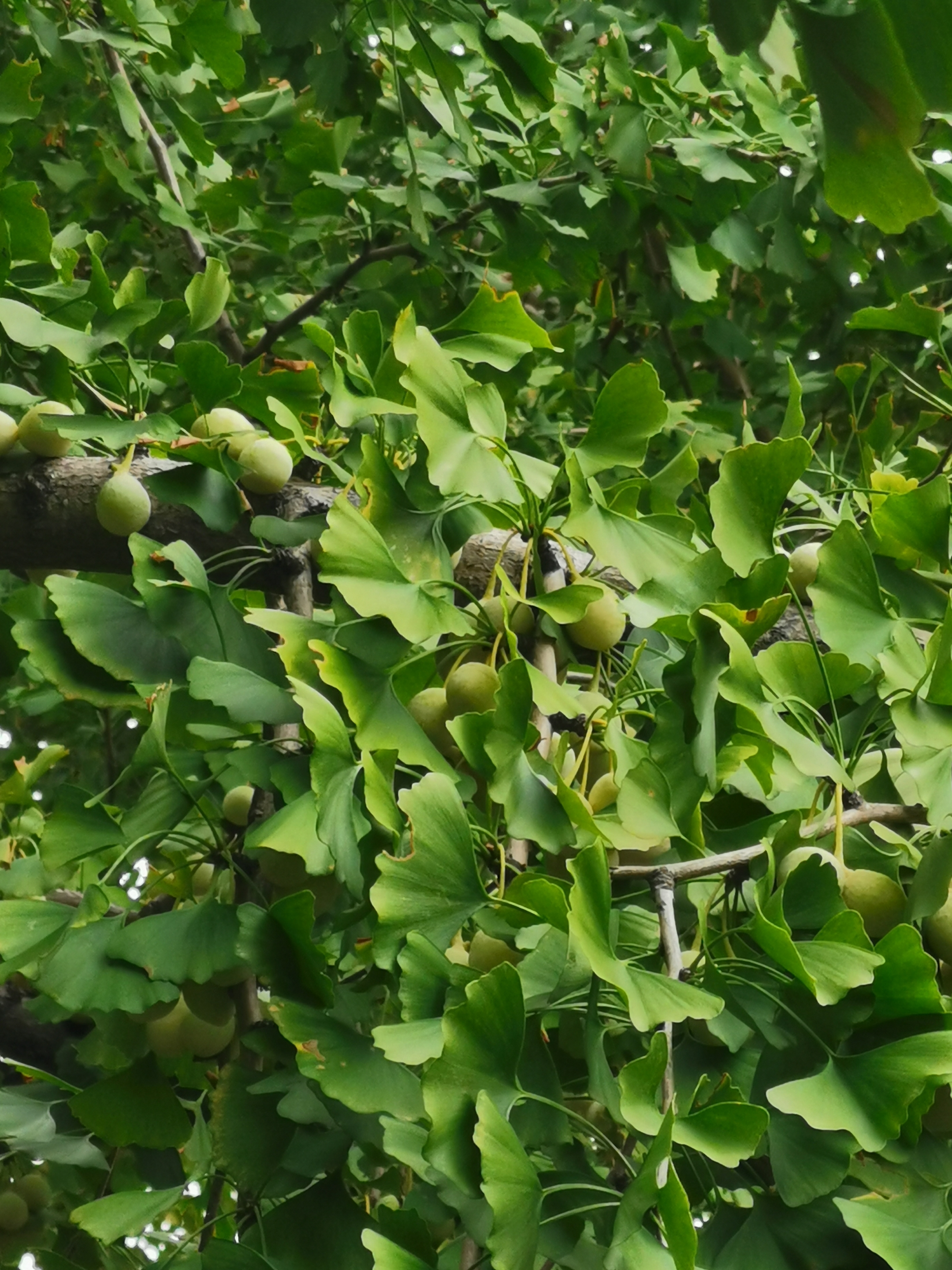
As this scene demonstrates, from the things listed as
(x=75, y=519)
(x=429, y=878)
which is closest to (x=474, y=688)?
(x=429, y=878)

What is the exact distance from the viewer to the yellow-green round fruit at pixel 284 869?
81 centimetres

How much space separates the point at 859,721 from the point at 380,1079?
367mm

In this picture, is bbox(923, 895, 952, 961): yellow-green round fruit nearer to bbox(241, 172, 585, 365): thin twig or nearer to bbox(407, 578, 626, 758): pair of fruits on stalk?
bbox(407, 578, 626, 758): pair of fruits on stalk

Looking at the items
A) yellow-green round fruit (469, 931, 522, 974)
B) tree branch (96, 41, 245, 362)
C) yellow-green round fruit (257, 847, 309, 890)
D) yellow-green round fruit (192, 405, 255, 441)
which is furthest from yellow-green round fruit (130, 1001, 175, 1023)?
tree branch (96, 41, 245, 362)

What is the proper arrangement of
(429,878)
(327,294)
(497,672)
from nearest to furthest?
(429,878) < (497,672) < (327,294)

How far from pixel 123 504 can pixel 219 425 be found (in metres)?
0.11

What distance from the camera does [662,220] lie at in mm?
1688

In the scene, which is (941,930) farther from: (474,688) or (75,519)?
(75,519)

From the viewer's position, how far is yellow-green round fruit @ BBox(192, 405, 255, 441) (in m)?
1.10

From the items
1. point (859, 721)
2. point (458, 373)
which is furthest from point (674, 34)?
point (859, 721)

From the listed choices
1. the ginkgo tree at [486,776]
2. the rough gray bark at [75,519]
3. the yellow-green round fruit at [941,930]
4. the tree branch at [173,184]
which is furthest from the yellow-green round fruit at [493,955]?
the tree branch at [173,184]

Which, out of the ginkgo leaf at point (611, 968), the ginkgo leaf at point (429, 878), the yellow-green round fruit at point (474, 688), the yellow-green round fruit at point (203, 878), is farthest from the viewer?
the yellow-green round fruit at point (203, 878)

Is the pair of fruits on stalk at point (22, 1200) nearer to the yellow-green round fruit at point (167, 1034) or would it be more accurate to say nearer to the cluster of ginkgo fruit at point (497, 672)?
the yellow-green round fruit at point (167, 1034)

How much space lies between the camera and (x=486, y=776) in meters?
0.71
